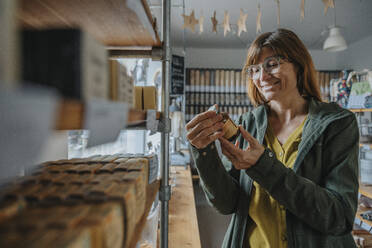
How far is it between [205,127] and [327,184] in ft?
1.99

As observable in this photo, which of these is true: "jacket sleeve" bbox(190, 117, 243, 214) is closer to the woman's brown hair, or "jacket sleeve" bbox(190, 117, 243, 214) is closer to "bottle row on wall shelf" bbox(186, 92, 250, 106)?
the woman's brown hair

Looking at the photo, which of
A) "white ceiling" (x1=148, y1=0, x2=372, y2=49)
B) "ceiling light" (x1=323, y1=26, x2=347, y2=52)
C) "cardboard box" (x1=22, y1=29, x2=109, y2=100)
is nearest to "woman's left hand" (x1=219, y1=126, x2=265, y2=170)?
"cardboard box" (x1=22, y1=29, x2=109, y2=100)

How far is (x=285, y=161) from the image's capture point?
1.11 m

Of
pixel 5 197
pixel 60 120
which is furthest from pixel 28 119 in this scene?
pixel 5 197

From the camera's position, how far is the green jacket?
35.6 inches

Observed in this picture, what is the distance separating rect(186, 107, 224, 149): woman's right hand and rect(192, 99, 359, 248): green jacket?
0.37ft

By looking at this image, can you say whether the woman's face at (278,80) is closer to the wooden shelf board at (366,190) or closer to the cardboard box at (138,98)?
the cardboard box at (138,98)

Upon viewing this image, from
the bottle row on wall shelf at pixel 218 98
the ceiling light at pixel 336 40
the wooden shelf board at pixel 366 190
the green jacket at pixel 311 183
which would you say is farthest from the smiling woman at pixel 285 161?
the bottle row on wall shelf at pixel 218 98

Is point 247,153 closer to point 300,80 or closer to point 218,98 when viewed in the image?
point 300,80

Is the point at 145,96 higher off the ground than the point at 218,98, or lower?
lower

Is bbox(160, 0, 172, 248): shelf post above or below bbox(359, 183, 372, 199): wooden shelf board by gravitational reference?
above

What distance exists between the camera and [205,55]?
6.13 metres

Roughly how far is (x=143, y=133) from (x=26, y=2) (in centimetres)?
250

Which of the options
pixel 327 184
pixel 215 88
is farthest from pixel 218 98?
pixel 327 184
